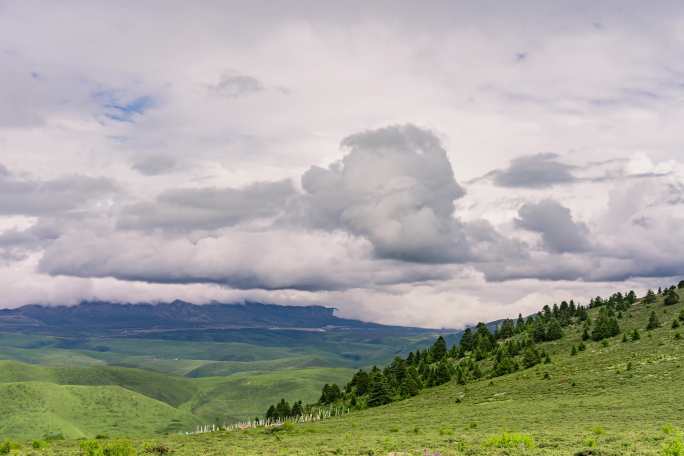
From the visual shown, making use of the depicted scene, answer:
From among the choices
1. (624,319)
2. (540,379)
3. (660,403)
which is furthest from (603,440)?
(624,319)

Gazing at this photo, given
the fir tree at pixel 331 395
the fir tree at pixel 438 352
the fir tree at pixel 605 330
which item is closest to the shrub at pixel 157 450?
the fir tree at pixel 605 330

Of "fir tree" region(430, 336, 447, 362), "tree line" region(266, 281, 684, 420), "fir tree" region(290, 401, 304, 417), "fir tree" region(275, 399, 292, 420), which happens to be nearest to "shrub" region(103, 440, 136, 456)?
"tree line" region(266, 281, 684, 420)

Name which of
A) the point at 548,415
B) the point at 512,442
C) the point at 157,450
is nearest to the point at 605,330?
the point at 548,415

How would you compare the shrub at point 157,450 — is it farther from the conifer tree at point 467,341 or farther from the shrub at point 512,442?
the conifer tree at point 467,341

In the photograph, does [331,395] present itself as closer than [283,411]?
No

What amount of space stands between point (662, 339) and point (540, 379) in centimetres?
2809

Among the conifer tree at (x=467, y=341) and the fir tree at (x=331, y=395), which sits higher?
the conifer tree at (x=467, y=341)

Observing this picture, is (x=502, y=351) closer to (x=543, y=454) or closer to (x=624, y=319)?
(x=624, y=319)

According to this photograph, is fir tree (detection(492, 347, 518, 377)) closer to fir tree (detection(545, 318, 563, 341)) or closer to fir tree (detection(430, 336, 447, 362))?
fir tree (detection(545, 318, 563, 341))

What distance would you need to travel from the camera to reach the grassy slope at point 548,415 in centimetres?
4550

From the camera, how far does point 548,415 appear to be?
70.3 meters

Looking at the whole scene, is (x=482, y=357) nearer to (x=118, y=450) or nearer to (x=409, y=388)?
(x=409, y=388)

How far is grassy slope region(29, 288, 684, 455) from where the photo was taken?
149 feet

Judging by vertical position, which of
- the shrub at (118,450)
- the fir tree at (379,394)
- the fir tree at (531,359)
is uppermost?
the shrub at (118,450)
